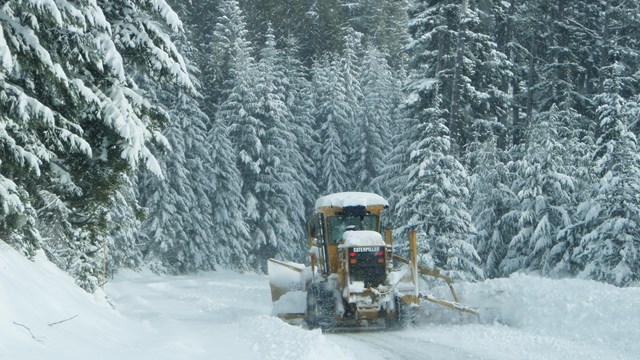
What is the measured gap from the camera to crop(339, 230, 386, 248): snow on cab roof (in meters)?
16.5

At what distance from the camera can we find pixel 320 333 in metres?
12.4

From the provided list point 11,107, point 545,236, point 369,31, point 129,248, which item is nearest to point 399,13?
point 369,31

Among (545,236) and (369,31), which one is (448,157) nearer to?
(545,236)

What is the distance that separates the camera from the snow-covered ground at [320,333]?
28.1ft

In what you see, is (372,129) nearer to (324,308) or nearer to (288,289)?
(288,289)

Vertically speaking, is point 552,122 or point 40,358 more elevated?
point 552,122

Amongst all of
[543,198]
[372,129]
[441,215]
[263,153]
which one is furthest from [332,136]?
[441,215]

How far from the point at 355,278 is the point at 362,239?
913 millimetres

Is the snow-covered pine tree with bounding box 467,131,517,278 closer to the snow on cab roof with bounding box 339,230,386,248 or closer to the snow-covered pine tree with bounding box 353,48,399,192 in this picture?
the snow on cab roof with bounding box 339,230,386,248

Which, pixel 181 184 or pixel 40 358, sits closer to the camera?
pixel 40 358

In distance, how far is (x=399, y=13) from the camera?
248 feet

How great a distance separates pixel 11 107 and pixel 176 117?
32298 mm

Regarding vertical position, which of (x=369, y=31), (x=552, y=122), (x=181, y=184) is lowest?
(x=181, y=184)

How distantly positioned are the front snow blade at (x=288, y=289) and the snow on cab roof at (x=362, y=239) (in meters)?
2.14
